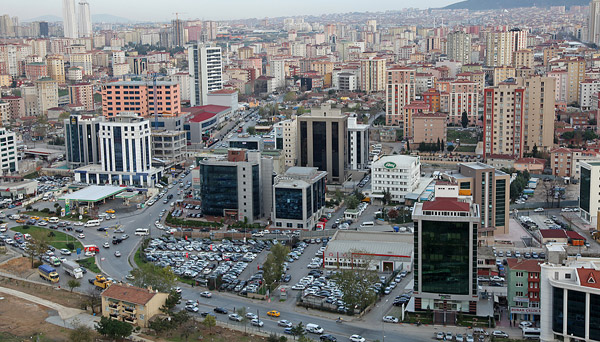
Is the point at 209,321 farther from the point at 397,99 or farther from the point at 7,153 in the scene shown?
the point at 397,99

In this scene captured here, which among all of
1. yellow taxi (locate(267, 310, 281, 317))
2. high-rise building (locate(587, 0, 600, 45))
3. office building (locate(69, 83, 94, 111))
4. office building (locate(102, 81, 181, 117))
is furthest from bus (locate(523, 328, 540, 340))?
high-rise building (locate(587, 0, 600, 45))

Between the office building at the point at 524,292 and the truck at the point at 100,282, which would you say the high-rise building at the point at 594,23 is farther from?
the truck at the point at 100,282

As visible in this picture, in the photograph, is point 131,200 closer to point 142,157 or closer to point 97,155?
point 142,157

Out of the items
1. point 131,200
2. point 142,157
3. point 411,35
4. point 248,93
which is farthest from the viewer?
point 411,35

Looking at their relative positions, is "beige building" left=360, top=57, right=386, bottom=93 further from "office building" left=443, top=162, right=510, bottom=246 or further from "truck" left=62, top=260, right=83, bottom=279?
"truck" left=62, top=260, right=83, bottom=279

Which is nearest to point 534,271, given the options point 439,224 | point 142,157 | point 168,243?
point 439,224

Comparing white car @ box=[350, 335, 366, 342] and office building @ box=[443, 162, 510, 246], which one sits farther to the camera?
office building @ box=[443, 162, 510, 246]

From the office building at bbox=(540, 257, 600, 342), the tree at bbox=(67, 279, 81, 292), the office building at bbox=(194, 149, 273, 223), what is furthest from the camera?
the office building at bbox=(194, 149, 273, 223)
